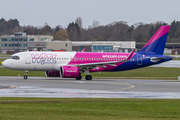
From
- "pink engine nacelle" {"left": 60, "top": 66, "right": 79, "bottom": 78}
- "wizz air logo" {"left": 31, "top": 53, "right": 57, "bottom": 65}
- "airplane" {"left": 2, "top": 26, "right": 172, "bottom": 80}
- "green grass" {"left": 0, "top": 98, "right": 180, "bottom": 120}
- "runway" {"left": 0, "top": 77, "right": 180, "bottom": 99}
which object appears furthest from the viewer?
"wizz air logo" {"left": 31, "top": 53, "right": 57, "bottom": 65}

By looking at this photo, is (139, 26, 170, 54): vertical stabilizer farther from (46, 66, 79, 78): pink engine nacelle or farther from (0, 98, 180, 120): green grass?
(0, 98, 180, 120): green grass

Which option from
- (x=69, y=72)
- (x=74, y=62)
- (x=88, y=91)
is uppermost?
(x=74, y=62)

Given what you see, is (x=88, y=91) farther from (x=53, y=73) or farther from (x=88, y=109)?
(x=53, y=73)

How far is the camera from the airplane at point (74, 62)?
4081 cm

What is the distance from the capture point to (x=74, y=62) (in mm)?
Answer: 42250

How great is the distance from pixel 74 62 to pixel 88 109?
2423cm

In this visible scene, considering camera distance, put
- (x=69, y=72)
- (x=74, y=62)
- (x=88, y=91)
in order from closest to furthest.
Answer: (x=88, y=91)
(x=69, y=72)
(x=74, y=62)

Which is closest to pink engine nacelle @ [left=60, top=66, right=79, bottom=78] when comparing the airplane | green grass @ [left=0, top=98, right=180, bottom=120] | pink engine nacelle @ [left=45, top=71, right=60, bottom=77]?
the airplane

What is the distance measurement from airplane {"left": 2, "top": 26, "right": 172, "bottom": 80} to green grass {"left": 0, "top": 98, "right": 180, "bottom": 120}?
18.6m

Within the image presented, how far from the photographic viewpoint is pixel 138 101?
21.9 metres

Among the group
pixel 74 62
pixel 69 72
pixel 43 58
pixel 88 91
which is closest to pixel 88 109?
pixel 88 91

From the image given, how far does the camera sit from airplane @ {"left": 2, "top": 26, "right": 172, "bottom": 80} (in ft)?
134

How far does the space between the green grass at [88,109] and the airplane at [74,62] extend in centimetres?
1861

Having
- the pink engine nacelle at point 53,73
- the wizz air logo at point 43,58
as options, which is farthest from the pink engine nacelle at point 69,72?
the wizz air logo at point 43,58
